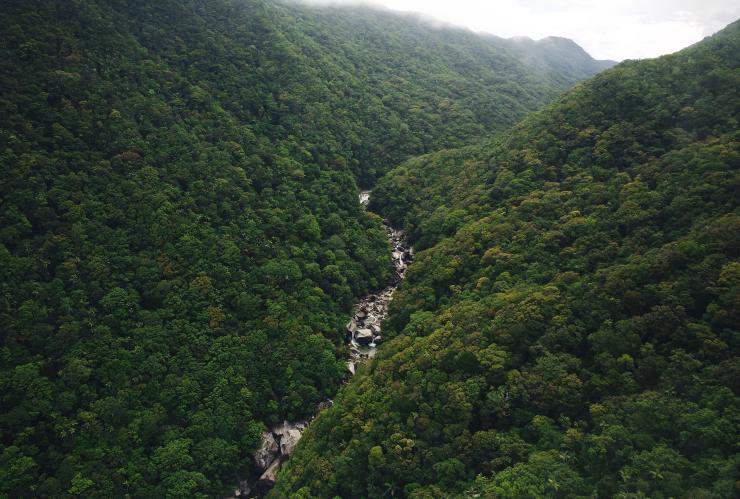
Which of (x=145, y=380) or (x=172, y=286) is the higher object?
(x=172, y=286)

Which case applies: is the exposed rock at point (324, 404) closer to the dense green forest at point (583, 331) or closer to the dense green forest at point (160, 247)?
the dense green forest at point (160, 247)

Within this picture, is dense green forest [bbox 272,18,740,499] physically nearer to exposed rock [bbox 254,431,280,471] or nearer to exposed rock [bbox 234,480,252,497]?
exposed rock [bbox 254,431,280,471]

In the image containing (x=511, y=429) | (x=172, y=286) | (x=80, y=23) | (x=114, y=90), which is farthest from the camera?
(x=80, y=23)

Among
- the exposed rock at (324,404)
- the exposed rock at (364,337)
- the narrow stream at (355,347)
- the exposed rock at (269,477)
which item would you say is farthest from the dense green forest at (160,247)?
the exposed rock at (364,337)

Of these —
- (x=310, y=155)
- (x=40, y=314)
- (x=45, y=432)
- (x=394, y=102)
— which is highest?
(x=394, y=102)

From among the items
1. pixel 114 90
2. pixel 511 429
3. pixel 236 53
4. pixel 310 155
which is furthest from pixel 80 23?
pixel 511 429

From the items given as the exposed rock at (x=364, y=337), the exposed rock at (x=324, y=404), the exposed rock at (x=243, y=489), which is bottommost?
the exposed rock at (x=243, y=489)

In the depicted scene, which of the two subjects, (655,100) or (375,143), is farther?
(375,143)

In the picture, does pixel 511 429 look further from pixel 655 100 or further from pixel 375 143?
pixel 375 143
